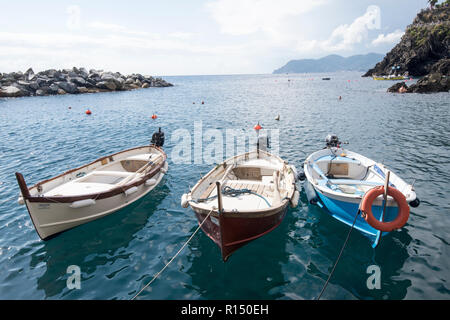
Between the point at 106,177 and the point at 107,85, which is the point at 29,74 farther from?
the point at 106,177

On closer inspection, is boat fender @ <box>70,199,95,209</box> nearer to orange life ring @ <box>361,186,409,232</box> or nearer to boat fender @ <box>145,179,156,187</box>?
boat fender @ <box>145,179,156,187</box>

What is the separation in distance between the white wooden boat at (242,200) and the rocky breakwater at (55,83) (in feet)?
276

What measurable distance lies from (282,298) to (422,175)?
43.7 feet

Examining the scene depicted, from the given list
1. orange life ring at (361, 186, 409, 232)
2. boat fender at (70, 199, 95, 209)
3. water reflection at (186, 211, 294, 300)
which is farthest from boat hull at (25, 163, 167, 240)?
orange life ring at (361, 186, 409, 232)

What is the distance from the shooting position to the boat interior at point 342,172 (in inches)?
451

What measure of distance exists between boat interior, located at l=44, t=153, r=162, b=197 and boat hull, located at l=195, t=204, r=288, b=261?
5738mm

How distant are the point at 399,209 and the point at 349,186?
10.8ft

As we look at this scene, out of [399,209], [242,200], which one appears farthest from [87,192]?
[399,209]

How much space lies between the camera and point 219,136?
26750mm

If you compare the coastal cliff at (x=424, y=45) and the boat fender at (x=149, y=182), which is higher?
the coastal cliff at (x=424, y=45)

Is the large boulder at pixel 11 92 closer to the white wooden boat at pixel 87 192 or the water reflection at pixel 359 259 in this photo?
the white wooden boat at pixel 87 192

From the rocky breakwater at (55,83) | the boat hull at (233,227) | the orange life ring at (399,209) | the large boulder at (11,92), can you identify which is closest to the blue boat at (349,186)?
the orange life ring at (399,209)

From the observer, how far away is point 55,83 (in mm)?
76750
